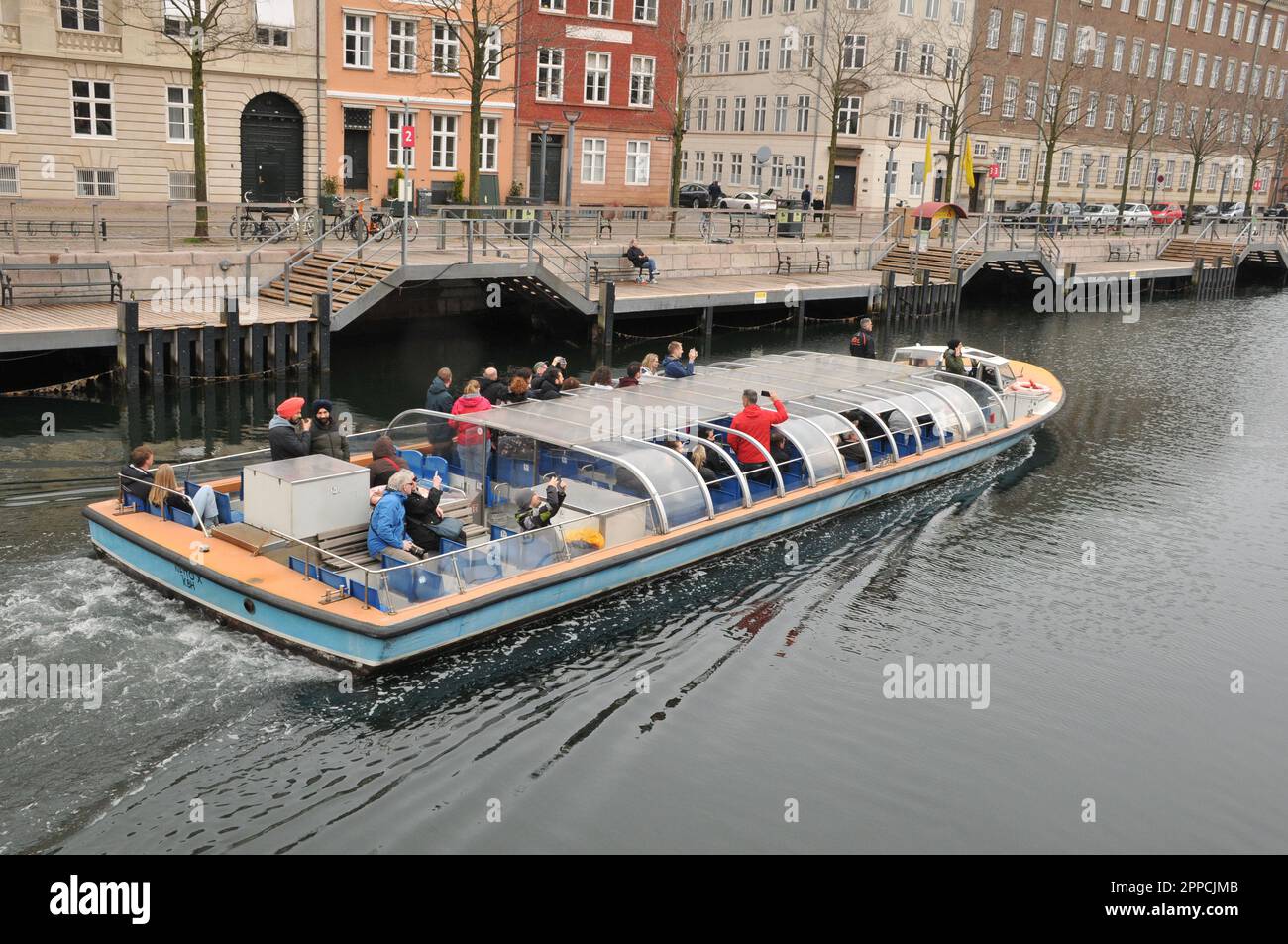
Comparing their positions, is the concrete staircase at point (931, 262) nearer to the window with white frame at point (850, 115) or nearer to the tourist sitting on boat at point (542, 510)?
the window with white frame at point (850, 115)

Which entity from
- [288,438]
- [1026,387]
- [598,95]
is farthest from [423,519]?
[598,95]

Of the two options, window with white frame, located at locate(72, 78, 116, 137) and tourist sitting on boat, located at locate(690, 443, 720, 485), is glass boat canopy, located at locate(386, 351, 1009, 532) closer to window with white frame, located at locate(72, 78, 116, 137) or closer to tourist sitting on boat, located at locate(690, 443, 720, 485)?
tourist sitting on boat, located at locate(690, 443, 720, 485)

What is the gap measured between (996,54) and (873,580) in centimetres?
6342

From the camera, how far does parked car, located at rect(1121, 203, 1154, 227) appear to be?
62.3 metres

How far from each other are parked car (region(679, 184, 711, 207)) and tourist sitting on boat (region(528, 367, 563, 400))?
4343 centimetres

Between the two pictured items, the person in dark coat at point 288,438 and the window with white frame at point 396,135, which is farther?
the window with white frame at point 396,135

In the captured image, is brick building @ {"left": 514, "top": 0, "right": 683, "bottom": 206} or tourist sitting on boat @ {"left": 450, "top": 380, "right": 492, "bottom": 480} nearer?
tourist sitting on boat @ {"left": 450, "top": 380, "right": 492, "bottom": 480}

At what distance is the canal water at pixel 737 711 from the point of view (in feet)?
34.5

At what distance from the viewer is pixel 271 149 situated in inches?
1747

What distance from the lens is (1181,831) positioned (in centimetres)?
1099

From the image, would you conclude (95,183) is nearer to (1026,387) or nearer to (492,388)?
(492,388)

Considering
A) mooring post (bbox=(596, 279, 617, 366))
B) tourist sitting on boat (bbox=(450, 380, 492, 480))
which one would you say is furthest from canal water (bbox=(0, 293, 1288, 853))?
mooring post (bbox=(596, 279, 617, 366))

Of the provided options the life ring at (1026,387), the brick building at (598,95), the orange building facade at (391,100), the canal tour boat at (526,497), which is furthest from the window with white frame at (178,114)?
the life ring at (1026,387)

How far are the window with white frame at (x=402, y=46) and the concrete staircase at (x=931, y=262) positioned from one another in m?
19.9
